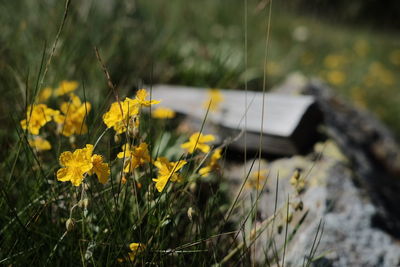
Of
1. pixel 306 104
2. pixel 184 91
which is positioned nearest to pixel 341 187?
pixel 306 104

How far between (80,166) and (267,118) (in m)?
1.42

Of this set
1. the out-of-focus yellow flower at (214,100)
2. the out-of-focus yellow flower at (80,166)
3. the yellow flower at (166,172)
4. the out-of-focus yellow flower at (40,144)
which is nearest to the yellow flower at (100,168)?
the out-of-focus yellow flower at (80,166)

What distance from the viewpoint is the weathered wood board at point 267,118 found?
218 cm

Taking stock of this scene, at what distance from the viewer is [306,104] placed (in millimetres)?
2303

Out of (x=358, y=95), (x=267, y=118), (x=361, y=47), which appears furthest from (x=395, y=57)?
(x=267, y=118)

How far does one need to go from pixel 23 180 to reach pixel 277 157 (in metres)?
1.35

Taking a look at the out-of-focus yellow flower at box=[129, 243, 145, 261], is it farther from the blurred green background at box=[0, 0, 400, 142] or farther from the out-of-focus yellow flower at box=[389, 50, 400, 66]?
the out-of-focus yellow flower at box=[389, 50, 400, 66]

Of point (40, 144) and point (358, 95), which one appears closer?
point (40, 144)

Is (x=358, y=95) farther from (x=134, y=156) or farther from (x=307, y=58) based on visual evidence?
(x=134, y=156)

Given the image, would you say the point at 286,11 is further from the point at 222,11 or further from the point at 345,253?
the point at 345,253

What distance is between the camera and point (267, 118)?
2256 millimetres

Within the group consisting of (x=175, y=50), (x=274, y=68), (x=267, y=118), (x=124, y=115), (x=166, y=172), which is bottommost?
(x=274, y=68)

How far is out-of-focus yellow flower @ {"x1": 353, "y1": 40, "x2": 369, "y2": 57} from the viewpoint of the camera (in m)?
6.82

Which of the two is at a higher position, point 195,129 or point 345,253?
point 195,129
